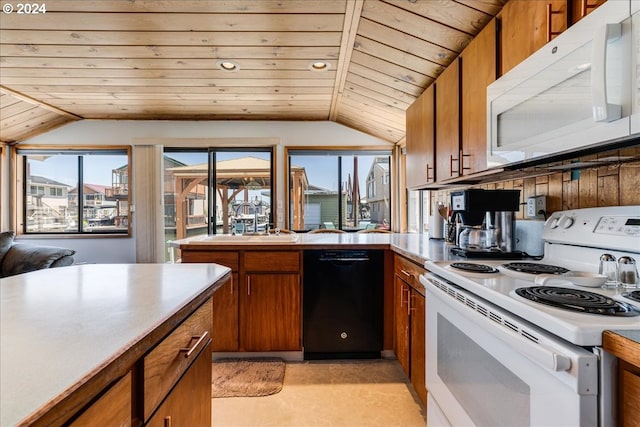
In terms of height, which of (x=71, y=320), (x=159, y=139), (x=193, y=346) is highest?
(x=159, y=139)

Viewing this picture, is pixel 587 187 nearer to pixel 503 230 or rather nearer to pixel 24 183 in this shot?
pixel 503 230

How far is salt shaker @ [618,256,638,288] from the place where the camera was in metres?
0.92

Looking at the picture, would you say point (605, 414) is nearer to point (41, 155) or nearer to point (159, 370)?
point (159, 370)

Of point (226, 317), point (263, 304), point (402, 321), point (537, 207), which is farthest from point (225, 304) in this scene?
point (537, 207)

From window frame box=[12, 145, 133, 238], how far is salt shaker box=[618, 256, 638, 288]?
15.4ft

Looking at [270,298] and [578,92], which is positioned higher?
[578,92]

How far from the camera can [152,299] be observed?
81 centimetres

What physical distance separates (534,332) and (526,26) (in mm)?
1232

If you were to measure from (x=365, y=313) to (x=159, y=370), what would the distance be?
1787mm

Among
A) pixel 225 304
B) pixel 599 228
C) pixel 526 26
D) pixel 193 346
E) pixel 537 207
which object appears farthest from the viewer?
pixel 225 304

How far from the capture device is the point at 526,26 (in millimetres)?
1268

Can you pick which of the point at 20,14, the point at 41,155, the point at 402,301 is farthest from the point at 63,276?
the point at 41,155

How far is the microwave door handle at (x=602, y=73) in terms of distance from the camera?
31.1 inches

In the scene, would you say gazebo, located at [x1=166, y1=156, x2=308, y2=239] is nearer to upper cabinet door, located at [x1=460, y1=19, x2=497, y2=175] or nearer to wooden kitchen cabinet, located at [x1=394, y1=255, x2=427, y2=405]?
wooden kitchen cabinet, located at [x1=394, y1=255, x2=427, y2=405]
